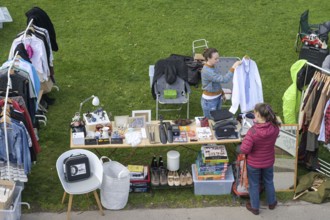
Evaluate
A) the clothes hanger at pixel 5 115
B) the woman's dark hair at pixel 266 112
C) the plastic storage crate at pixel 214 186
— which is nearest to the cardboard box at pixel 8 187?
the clothes hanger at pixel 5 115

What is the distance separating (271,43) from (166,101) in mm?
3946

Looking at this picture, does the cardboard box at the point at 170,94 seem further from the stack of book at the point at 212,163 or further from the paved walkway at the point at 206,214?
the paved walkway at the point at 206,214

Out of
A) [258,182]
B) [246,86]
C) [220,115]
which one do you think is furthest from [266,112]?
[246,86]

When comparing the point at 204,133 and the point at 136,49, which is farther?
the point at 136,49

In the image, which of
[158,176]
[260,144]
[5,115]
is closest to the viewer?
[260,144]

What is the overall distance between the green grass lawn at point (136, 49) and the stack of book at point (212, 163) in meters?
0.32

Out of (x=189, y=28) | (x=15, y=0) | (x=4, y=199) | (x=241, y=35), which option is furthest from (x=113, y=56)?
(x=4, y=199)

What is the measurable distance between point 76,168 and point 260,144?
7.58 feet

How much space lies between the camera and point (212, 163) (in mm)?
6887

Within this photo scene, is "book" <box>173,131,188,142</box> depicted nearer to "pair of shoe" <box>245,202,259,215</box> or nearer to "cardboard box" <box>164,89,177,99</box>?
"pair of shoe" <box>245,202,259,215</box>

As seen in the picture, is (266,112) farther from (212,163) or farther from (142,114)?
(142,114)

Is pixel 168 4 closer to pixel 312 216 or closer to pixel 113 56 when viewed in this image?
pixel 113 56

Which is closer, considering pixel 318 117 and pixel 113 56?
pixel 318 117

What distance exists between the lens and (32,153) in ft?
22.5
